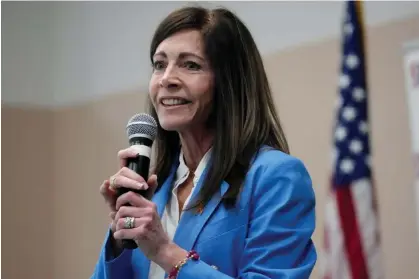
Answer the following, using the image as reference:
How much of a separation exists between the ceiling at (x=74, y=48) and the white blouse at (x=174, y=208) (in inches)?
62.0

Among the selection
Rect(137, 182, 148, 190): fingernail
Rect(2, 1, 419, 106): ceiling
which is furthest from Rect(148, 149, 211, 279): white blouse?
Rect(2, 1, 419, 106): ceiling

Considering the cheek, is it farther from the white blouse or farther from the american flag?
the american flag

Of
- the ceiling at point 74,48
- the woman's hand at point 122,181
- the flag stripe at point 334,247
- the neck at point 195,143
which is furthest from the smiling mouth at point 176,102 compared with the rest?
the ceiling at point 74,48

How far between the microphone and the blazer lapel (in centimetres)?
15

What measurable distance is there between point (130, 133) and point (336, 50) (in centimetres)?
149

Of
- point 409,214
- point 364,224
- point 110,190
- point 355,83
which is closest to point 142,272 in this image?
point 110,190

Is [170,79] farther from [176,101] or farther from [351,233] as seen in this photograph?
[351,233]

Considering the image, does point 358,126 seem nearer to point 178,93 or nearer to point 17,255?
point 178,93

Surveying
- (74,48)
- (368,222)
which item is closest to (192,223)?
(368,222)

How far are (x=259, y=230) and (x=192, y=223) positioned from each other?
6.4 inches

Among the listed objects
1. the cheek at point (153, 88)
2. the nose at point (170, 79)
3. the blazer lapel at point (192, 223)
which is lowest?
the blazer lapel at point (192, 223)

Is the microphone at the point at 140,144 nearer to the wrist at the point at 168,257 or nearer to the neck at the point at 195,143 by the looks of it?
the wrist at the point at 168,257

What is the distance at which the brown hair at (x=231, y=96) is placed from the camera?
1.37 meters

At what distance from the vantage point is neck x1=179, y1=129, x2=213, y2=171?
1.47m
